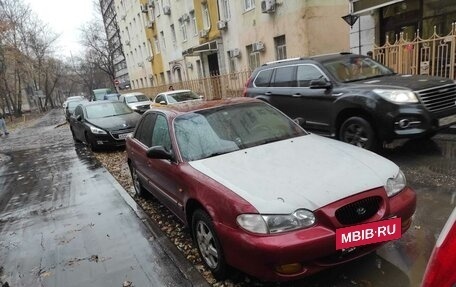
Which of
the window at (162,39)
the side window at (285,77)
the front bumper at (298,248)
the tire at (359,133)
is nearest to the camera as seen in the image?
the front bumper at (298,248)

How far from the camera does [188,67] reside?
29.7 metres

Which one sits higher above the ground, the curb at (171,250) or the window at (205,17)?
the window at (205,17)

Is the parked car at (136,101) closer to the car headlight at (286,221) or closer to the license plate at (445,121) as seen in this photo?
the license plate at (445,121)

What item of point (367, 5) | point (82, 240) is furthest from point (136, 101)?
point (82, 240)

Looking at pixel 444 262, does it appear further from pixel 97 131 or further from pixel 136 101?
pixel 136 101

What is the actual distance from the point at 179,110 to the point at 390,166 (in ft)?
8.06

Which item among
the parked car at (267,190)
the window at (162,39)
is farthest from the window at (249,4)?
the window at (162,39)

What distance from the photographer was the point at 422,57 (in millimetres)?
9812

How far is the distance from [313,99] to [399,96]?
165cm

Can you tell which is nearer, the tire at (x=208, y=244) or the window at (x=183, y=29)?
the tire at (x=208, y=244)

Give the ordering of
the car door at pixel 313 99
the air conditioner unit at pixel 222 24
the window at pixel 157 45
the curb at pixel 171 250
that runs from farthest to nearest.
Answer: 1. the window at pixel 157 45
2. the air conditioner unit at pixel 222 24
3. the car door at pixel 313 99
4. the curb at pixel 171 250

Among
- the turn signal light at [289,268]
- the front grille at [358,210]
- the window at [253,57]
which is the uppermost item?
the window at [253,57]

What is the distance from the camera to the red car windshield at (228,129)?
3.89 m

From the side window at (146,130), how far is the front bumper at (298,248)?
8.04 ft
